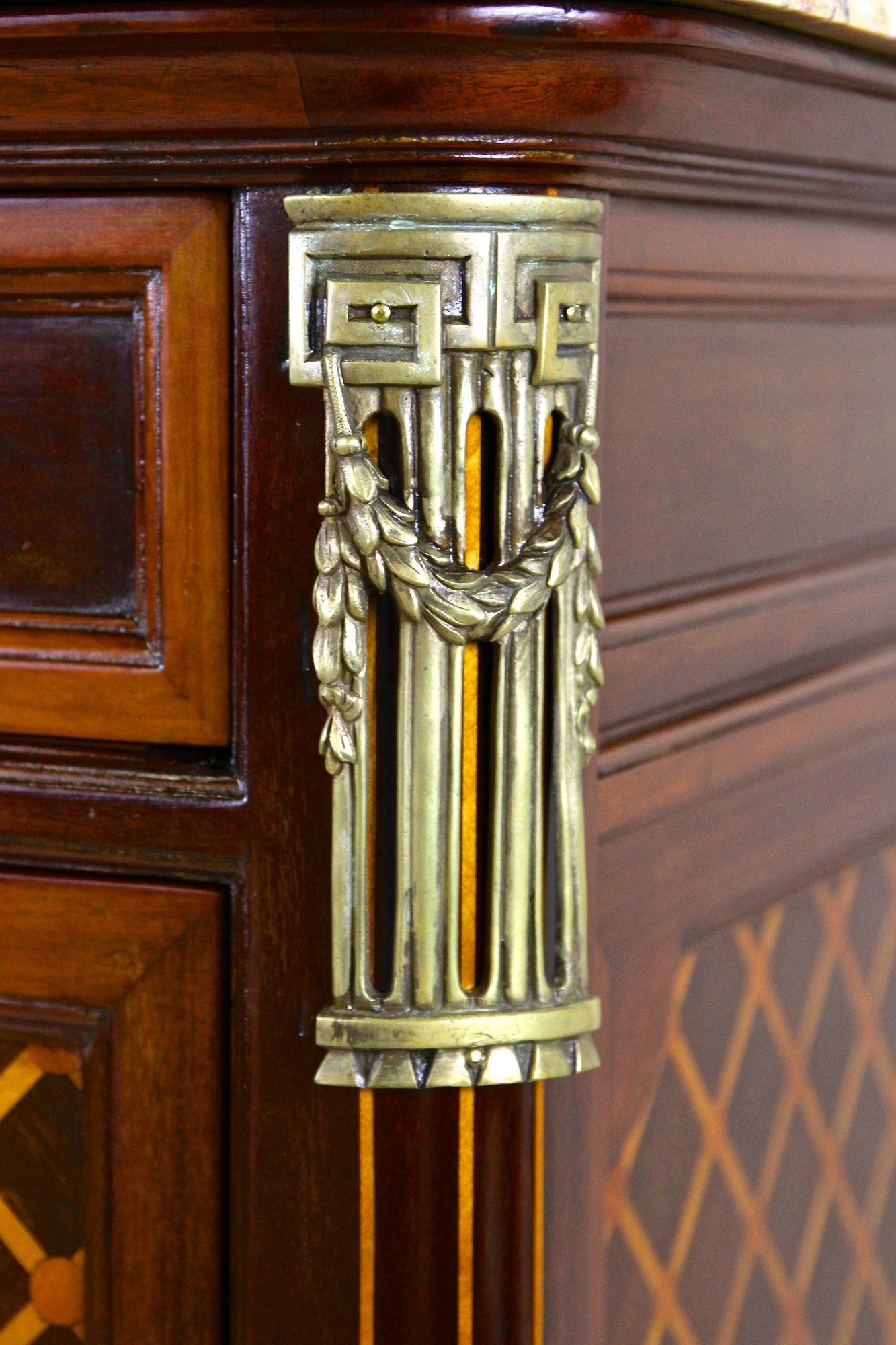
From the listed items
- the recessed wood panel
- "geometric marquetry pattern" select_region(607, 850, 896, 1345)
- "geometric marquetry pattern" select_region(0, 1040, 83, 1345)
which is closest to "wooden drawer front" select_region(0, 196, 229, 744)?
the recessed wood panel

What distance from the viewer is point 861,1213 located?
79 centimetres

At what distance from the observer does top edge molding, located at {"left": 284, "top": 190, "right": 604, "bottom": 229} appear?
0.48 meters

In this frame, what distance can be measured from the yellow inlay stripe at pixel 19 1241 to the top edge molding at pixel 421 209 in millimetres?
339

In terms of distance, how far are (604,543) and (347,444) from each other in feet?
0.37

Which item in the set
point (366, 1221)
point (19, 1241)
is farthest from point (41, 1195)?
point (366, 1221)

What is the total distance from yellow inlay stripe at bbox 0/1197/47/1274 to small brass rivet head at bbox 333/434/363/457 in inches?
11.2

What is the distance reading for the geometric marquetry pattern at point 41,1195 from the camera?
58 cm

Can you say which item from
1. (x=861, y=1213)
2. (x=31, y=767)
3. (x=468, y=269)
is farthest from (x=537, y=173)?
(x=861, y=1213)

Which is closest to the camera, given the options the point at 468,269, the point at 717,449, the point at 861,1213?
the point at 468,269

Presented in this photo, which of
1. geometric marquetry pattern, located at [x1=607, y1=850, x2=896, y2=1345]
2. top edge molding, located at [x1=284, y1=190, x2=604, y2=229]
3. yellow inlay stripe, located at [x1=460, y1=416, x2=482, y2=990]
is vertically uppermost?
top edge molding, located at [x1=284, y1=190, x2=604, y2=229]

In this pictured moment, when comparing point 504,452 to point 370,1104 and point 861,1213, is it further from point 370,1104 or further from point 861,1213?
point 861,1213

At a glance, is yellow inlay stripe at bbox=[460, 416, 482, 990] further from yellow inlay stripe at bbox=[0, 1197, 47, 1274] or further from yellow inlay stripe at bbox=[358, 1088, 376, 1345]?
yellow inlay stripe at bbox=[0, 1197, 47, 1274]

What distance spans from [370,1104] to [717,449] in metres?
0.26

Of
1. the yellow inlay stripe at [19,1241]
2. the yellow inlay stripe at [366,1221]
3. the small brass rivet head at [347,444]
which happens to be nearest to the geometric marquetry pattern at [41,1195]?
the yellow inlay stripe at [19,1241]
